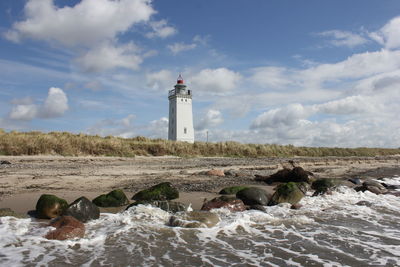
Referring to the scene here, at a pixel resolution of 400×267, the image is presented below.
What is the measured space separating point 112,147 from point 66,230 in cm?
1877

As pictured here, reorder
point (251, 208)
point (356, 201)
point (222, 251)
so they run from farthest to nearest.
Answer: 1. point (356, 201)
2. point (251, 208)
3. point (222, 251)

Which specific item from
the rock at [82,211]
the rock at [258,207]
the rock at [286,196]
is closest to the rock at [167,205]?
the rock at [82,211]

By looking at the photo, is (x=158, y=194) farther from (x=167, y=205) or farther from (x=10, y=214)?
(x=10, y=214)

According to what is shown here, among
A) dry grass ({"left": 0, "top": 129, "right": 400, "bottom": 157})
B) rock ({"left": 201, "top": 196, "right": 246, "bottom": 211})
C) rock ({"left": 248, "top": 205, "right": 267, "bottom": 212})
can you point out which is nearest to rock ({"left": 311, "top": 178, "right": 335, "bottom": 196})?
rock ({"left": 248, "top": 205, "right": 267, "bottom": 212})

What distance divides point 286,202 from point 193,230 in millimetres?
3323

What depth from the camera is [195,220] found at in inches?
249

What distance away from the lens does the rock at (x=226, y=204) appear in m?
7.50

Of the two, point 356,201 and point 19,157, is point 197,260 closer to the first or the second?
point 356,201

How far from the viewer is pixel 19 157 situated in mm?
18875

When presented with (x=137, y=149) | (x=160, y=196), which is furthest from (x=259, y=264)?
(x=137, y=149)

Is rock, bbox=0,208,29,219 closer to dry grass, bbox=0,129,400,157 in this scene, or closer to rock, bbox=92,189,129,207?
rock, bbox=92,189,129,207

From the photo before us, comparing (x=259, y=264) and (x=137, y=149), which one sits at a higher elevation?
(x=137, y=149)

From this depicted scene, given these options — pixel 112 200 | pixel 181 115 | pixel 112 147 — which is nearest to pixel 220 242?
pixel 112 200

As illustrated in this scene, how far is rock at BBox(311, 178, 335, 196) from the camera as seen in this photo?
398 inches
